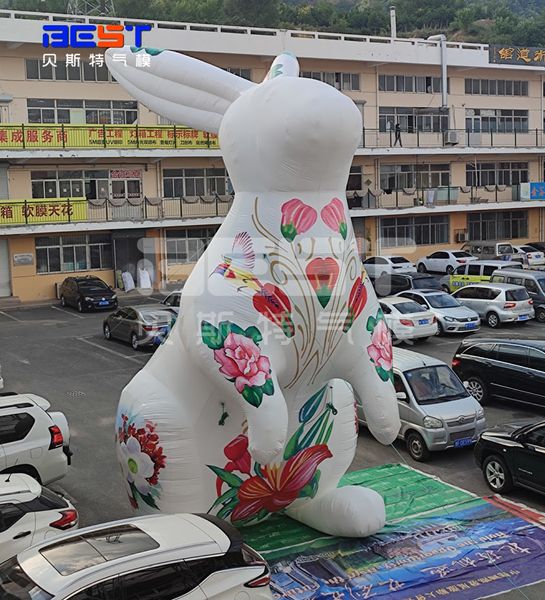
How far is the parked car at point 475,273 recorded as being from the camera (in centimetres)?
2747

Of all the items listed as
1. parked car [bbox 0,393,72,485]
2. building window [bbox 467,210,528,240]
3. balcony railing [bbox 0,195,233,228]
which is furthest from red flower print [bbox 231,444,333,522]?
building window [bbox 467,210,528,240]

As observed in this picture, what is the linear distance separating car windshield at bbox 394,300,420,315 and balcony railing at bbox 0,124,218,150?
10.4 metres

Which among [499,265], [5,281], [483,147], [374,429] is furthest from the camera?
[483,147]

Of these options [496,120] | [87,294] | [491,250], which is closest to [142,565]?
[87,294]

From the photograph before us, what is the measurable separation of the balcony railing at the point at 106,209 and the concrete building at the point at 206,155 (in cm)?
4

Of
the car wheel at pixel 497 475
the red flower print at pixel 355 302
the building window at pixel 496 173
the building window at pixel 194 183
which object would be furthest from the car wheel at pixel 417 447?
the building window at pixel 496 173

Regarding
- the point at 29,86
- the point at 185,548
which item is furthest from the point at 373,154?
the point at 185,548

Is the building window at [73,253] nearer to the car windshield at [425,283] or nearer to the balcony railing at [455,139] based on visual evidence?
the balcony railing at [455,139]

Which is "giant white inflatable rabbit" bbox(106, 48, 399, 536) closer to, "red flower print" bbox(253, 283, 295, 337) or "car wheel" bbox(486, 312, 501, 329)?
"red flower print" bbox(253, 283, 295, 337)

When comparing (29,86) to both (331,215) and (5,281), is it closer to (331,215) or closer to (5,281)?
(5,281)

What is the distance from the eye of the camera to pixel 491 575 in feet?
27.5

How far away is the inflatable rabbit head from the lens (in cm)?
716

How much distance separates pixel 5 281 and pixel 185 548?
83.8ft

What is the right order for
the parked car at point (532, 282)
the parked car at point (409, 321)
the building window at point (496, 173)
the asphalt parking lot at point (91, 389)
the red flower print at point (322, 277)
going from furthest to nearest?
the building window at point (496, 173) → the parked car at point (532, 282) → the parked car at point (409, 321) → the asphalt parking lot at point (91, 389) → the red flower print at point (322, 277)
